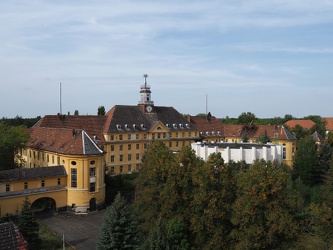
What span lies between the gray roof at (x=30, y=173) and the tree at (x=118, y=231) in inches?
713

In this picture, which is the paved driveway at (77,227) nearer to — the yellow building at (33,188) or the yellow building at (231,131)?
the yellow building at (33,188)

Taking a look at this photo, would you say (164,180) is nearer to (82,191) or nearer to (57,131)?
(82,191)

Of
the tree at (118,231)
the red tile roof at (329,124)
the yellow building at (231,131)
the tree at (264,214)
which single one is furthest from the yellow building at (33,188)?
the red tile roof at (329,124)

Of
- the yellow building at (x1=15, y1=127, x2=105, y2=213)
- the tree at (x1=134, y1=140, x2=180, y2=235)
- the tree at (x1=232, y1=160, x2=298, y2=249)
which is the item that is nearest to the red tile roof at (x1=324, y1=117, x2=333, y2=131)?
the yellow building at (x1=15, y1=127, x2=105, y2=213)

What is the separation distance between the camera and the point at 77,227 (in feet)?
126

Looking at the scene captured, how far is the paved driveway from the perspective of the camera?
112 feet

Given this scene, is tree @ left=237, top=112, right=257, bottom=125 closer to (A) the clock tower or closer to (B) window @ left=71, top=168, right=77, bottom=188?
(A) the clock tower

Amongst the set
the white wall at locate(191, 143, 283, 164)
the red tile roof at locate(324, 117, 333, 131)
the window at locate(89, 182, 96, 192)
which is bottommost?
the window at locate(89, 182, 96, 192)

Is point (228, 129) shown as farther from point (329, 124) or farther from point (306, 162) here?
point (329, 124)

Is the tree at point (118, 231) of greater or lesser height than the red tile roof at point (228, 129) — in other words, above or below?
below

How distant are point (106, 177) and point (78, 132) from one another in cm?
915

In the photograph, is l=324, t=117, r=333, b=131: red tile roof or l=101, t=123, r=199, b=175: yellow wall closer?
l=101, t=123, r=199, b=175: yellow wall

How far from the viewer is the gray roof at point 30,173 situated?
40000 mm

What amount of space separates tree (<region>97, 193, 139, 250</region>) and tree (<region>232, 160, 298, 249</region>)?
8226 millimetres
